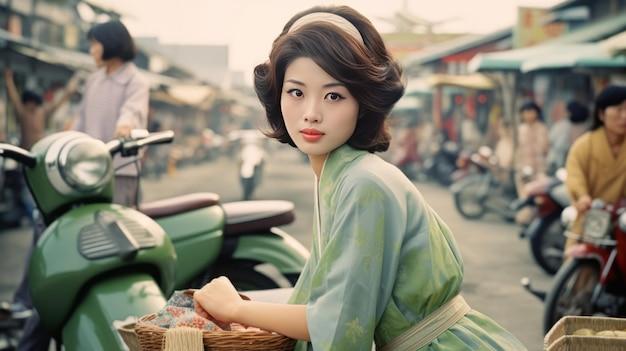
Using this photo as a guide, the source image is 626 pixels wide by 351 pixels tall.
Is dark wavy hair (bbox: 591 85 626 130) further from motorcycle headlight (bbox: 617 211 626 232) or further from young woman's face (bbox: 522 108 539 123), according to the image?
young woman's face (bbox: 522 108 539 123)

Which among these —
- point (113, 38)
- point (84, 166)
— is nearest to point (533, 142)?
point (113, 38)

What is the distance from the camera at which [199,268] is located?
4352 millimetres

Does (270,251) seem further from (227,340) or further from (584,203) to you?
(227,340)

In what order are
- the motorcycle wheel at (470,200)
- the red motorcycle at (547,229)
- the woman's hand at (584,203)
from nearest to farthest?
the woman's hand at (584,203) → the red motorcycle at (547,229) → the motorcycle wheel at (470,200)

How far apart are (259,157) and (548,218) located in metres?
10.3

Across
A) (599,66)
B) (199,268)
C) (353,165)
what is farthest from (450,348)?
(599,66)

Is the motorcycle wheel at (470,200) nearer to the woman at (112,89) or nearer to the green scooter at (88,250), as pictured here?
the woman at (112,89)

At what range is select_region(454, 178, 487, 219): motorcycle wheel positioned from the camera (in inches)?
533

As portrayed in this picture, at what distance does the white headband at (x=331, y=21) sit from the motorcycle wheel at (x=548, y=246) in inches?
268

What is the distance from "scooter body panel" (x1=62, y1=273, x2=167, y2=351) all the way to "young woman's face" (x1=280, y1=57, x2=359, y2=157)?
146cm

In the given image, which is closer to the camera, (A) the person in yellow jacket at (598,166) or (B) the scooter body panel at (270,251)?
(B) the scooter body panel at (270,251)

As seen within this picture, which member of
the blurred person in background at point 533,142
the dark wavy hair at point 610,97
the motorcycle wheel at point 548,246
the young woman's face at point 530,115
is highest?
the dark wavy hair at point 610,97

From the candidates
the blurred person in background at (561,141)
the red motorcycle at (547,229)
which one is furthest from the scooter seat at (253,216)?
the blurred person in background at (561,141)

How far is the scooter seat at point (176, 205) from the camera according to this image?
Result: 14.1 feet
